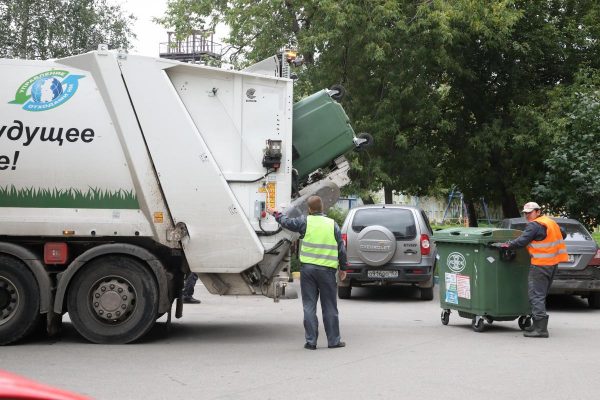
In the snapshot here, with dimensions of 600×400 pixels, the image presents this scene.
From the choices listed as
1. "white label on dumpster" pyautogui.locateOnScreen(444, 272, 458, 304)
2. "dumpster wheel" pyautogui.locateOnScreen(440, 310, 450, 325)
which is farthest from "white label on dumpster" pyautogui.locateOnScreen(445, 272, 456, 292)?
"dumpster wheel" pyautogui.locateOnScreen(440, 310, 450, 325)

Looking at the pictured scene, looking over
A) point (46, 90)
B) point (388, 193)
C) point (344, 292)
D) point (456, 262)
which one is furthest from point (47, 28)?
point (456, 262)

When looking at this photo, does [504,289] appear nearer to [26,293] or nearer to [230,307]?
[230,307]

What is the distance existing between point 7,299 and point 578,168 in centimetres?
1196

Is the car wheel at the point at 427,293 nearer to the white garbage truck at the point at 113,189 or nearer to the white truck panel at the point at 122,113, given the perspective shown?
the white garbage truck at the point at 113,189

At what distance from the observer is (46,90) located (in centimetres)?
871

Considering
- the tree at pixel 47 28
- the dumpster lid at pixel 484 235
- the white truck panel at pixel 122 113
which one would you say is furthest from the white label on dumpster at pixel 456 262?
the tree at pixel 47 28

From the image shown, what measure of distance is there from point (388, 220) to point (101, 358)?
23.0ft

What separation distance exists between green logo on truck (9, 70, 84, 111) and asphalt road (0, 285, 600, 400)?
8.40 feet

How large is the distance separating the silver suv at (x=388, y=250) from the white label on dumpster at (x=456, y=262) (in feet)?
8.72

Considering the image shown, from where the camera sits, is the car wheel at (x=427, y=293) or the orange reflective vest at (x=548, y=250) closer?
the orange reflective vest at (x=548, y=250)

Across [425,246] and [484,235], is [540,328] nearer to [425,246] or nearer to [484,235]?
[484,235]

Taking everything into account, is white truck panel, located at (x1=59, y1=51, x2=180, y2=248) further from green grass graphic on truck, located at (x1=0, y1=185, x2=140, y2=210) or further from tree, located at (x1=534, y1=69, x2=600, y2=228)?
tree, located at (x1=534, y1=69, x2=600, y2=228)

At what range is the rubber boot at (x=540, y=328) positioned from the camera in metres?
9.57

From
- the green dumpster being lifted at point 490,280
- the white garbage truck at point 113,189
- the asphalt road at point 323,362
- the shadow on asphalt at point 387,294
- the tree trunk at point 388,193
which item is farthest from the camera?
the tree trunk at point 388,193
